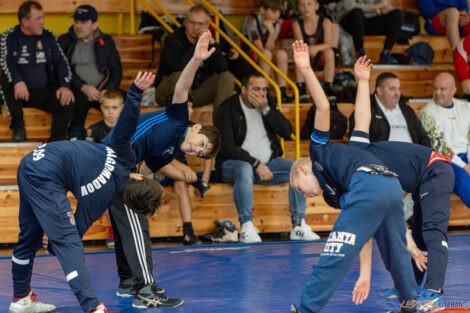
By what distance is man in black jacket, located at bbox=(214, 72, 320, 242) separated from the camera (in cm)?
670

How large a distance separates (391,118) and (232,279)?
2.98m

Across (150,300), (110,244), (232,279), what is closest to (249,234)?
(110,244)

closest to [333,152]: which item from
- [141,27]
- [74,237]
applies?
[74,237]

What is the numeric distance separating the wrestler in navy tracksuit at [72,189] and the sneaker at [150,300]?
25.1 inches

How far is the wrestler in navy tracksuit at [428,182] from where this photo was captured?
4.27 meters

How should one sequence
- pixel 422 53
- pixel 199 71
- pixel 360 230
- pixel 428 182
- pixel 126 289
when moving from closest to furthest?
pixel 360 230 < pixel 428 182 < pixel 126 289 < pixel 199 71 < pixel 422 53

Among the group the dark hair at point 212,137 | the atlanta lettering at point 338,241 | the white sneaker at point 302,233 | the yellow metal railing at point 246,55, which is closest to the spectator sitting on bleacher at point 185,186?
the white sneaker at point 302,233

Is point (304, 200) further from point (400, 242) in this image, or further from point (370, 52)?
point (370, 52)

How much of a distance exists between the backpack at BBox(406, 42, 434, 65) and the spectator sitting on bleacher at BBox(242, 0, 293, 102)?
1.88 metres

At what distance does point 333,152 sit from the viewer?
3.95 meters

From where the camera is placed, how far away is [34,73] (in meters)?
7.50

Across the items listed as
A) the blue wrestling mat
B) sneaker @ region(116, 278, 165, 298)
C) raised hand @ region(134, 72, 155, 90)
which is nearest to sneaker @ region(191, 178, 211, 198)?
the blue wrestling mat

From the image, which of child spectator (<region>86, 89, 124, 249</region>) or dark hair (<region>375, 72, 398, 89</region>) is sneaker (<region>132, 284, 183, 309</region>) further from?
dark hair (<region>375, 72, 398, 89</region>)

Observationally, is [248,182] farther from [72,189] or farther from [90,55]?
[72,189]
